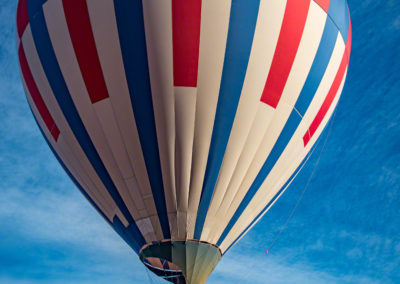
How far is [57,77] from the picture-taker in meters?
7.20

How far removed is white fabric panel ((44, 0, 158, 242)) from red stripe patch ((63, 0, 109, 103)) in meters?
0.12

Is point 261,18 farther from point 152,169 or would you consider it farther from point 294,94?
point 152,169

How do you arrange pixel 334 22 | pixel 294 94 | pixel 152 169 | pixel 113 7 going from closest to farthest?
pixel 113 7 → pixel 152 169 → pixel 294 94 → pixel 334 22

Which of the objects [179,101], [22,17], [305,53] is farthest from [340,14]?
[22,17]

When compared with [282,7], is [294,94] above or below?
below

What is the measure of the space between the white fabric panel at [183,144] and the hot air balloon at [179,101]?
0.06ft

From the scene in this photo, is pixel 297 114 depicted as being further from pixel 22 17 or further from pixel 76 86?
pixel 22 17

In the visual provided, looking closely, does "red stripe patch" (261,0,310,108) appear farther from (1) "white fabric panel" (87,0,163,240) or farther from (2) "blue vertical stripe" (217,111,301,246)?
(1) "white fabric panel" (87,0,163,240)

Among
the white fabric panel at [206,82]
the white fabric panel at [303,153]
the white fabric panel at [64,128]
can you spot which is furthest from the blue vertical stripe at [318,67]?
the white fabric panel at [64,128]

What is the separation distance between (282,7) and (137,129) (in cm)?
340

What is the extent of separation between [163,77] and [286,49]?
2.33 meters

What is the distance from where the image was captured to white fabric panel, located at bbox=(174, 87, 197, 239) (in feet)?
21.6

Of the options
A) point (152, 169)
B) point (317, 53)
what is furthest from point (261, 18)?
point (152, 169)

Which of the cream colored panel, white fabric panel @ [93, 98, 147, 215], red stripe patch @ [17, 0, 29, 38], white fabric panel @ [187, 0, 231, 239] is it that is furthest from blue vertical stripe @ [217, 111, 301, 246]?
red stripe patch @ [17, 0, 29, 38]
